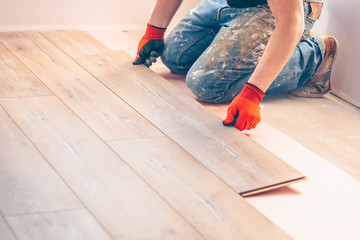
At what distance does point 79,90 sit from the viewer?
7.95 ft

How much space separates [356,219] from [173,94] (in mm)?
1088

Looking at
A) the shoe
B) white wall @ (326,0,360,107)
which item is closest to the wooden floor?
the shoe

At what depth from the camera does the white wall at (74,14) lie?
325cm

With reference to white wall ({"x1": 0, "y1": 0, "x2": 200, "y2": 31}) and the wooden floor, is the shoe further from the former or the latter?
white wall ({"x1": 0, "y1": 0, "x2": 200, "y2": 31})

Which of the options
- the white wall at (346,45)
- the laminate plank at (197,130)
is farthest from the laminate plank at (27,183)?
the white wall at (346,45)

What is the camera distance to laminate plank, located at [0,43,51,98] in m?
2.31

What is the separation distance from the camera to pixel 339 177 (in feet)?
6.97

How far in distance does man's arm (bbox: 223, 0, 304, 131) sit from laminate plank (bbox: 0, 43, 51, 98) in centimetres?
88

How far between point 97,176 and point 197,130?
0.60 meters

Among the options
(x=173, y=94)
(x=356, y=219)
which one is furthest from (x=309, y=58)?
(x=356, y=219)

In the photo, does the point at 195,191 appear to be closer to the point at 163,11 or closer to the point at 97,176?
the point at 97,176

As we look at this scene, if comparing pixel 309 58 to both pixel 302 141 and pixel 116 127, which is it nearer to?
pixel 302 141

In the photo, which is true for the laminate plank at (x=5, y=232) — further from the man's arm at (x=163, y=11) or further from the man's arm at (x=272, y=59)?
the man's arm at (x=163, y=11)

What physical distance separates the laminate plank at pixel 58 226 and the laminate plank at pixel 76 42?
1.59 metres
